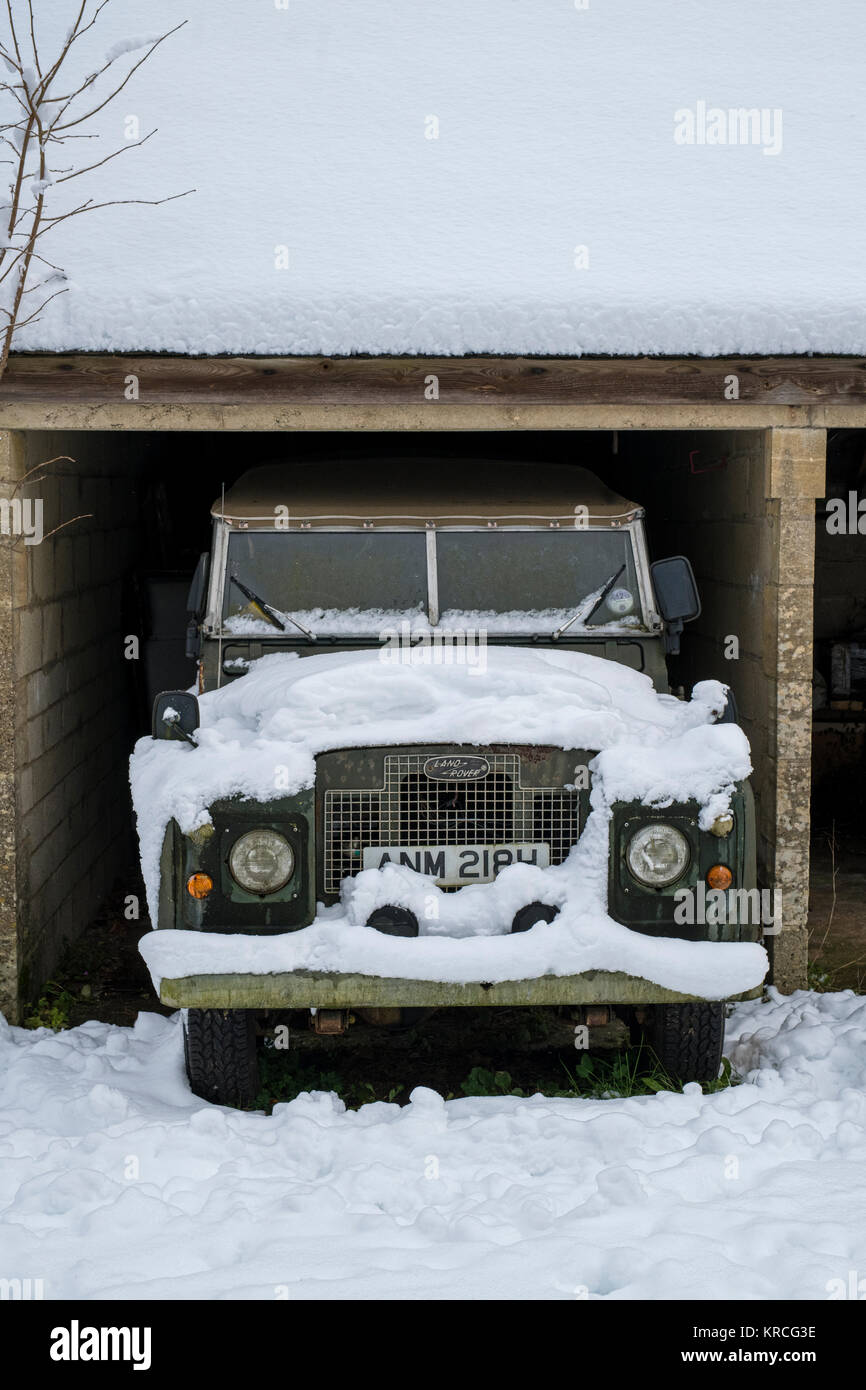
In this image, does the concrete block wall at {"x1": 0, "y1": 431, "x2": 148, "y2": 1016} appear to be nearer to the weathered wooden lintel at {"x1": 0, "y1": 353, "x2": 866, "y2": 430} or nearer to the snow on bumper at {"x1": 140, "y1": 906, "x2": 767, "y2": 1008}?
the weathered wooden lintel at {"x1": 0, "y1": 353, "x2": 866, "y2": 430}

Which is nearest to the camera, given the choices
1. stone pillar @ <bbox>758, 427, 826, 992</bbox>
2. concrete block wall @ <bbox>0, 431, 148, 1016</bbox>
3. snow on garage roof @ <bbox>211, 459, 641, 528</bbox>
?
snow on garage roof @ <bbox>211, 459, 641, 528</bbox>

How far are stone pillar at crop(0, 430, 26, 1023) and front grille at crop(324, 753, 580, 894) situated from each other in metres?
1.75

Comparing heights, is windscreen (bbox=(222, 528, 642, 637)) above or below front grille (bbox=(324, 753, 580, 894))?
above

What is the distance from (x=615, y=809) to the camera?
4.17 meters

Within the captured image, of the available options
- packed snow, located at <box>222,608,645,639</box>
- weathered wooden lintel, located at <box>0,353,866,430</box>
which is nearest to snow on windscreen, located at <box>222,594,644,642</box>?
packed snow, located at <box>222,608,645,639</box>

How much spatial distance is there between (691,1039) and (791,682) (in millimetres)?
1790

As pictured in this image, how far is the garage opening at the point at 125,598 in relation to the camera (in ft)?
18.8

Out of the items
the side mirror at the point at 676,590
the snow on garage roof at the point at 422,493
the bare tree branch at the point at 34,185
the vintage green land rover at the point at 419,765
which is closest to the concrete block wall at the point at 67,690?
the bare tree branch at the point at 34,185

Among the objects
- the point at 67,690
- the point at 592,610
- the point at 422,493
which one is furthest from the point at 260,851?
the point at 67,690

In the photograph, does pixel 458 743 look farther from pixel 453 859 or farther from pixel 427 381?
pixel 427 381

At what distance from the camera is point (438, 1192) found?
364cm

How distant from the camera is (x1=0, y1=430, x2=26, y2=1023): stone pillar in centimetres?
532
